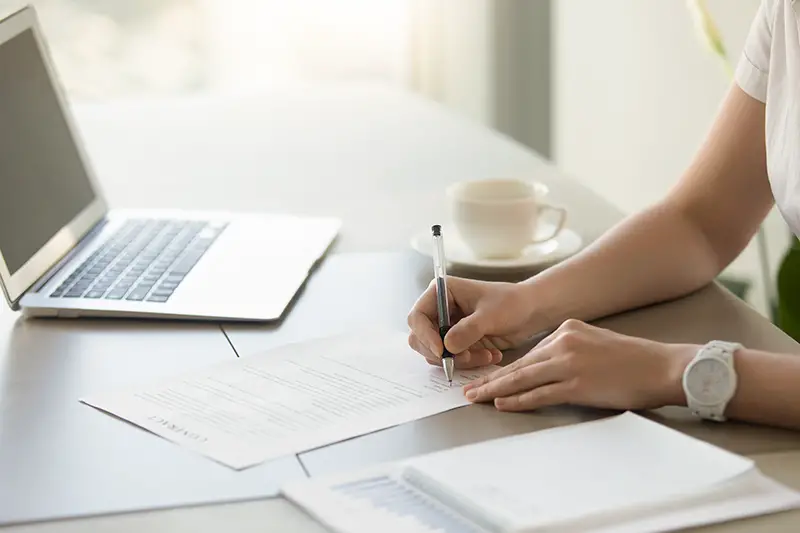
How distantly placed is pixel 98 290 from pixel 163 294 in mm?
75

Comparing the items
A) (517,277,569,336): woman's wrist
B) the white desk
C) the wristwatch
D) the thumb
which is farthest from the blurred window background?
the wristwatch

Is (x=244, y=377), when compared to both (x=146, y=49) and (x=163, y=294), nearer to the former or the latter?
(x=163, y=294)

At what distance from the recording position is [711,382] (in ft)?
3.11

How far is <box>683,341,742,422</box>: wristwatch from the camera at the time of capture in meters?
0.94

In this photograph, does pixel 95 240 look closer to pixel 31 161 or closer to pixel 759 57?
pixel 31 161

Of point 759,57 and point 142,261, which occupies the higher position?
point 759,57

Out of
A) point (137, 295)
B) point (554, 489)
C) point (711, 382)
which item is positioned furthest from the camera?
point (137, 295)

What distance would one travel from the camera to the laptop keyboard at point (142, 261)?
4.28 feet

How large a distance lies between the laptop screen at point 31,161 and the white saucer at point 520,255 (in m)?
0.44

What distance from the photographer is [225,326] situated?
48.7 inches

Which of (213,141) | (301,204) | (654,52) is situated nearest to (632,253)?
(301,204)

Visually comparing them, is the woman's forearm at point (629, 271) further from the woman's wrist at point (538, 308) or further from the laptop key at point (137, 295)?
the laptop key at point (137, 295)

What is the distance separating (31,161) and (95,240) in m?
0.15

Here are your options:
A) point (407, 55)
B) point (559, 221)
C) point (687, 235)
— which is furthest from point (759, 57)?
point (407, 55)
